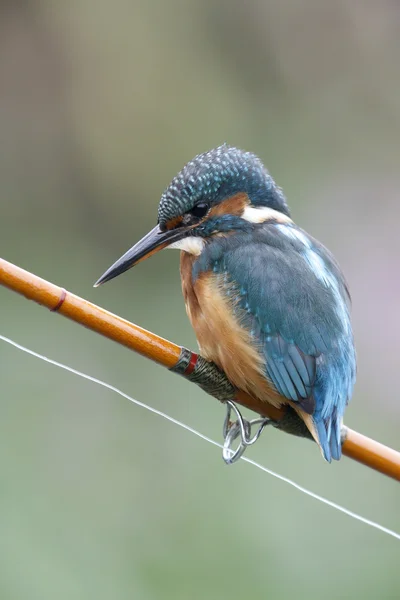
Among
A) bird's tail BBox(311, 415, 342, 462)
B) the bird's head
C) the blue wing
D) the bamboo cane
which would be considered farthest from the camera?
the bird's head

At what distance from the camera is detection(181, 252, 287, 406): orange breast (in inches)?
60.6

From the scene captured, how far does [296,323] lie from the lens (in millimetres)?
1508

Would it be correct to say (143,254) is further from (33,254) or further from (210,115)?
(210,115)

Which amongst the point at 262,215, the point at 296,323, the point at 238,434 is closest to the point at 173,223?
the point at 262,215

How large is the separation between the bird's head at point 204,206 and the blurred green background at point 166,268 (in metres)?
0.88

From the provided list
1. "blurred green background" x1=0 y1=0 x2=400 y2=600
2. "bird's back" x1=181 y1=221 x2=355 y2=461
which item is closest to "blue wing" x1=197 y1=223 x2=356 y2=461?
"bird's back" x1=181 y1=221 x2=355 y2=461

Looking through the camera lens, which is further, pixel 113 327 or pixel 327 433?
pixel 327 433

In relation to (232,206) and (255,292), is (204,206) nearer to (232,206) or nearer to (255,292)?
(232,206)

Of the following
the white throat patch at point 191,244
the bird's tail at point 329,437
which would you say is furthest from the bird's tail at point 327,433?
the white throat patch at point 191,244

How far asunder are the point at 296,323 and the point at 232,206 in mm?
287

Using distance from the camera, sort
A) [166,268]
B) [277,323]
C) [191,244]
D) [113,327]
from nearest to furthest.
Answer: [113,327] < [277,323] < [191,244] < [166,268]

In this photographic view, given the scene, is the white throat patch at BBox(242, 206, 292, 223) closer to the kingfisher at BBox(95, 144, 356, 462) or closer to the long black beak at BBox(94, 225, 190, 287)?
the kingfisher at BBox(95, 144, 356, 462)

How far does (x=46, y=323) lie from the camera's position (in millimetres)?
2727

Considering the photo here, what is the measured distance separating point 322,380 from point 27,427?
1257 millimetres
